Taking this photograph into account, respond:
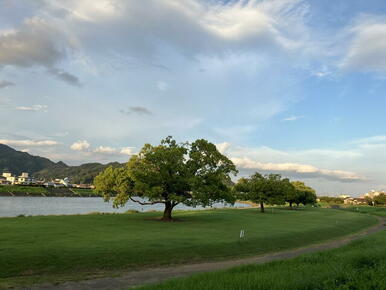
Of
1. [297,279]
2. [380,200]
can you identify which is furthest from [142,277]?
[380,200]

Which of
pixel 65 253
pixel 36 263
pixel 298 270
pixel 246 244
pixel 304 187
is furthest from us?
pixel 304 187

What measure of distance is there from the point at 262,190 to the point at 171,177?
126ft

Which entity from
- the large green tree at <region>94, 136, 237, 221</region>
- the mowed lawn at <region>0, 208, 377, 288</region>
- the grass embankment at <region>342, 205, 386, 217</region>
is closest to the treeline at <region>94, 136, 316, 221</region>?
the large green tree at <region>94, 136, 237, 221</region>

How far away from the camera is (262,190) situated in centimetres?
7888

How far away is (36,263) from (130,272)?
5.25 metres

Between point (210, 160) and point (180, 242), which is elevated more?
point (210, 160)

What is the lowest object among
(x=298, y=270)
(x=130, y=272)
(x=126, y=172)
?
(x=130, y=272)

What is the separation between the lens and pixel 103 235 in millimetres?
28703

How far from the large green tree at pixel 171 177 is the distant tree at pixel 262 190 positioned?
2959 centimetres

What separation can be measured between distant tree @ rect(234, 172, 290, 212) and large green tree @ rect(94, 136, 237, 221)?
29.6 metres

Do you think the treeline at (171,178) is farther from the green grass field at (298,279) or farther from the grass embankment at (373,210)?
the grass embankment at (373,210)

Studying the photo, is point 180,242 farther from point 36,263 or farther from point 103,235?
point 36,263

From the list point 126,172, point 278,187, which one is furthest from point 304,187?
point 126,172

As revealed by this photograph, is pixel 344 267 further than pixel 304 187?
No
